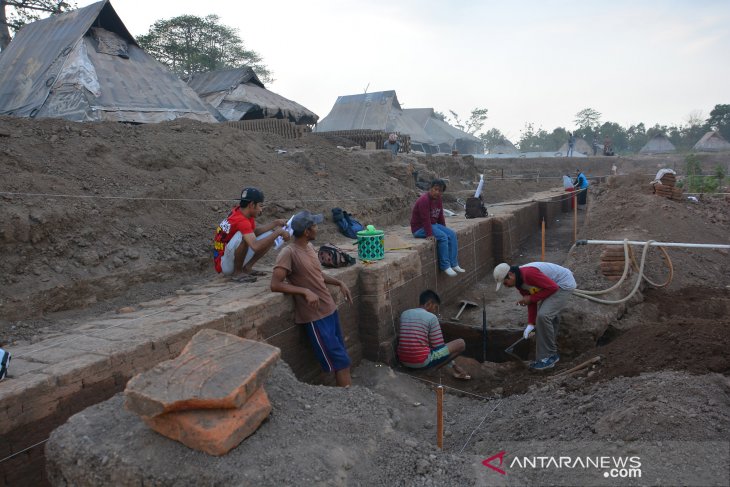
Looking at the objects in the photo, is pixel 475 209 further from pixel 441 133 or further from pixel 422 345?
pixel 441 133

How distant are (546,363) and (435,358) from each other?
1.14 metres

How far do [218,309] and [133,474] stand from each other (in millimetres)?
1936

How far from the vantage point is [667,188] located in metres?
10.9

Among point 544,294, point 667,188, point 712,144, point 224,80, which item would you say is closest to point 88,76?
point 224,80

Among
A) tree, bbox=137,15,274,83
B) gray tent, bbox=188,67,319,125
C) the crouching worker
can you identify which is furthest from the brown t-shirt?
tree, bbox=137,15,274,83

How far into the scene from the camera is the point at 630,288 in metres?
6.53

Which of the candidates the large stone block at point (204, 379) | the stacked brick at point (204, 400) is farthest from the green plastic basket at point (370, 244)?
the stacked brick at point (204, 400)

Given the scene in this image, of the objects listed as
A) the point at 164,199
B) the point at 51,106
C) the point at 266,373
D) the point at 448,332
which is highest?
the point at 51,106

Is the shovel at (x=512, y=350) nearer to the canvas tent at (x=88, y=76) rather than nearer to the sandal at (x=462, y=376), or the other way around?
the sandal at (x=462, y=376)

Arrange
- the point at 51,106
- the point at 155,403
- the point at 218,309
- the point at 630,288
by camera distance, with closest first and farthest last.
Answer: the point at 155,403
the point at 218,309
the point at 630,288
the point at 51,106

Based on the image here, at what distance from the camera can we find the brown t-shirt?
173 inches

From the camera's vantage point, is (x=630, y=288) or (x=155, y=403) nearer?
(x=155, y=403)

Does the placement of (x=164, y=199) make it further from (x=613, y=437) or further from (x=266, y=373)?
(x=613, y=437)

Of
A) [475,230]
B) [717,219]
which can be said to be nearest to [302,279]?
[475,230]
